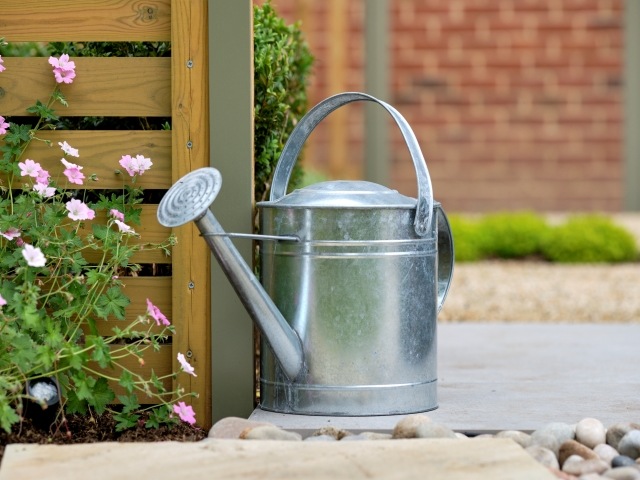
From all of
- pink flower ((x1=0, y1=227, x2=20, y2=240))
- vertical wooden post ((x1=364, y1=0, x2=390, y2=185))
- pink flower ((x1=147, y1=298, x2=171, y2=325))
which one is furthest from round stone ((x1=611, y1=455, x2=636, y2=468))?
vertical wooden post ((x1=364, y1=0, x2=390, y2=185))

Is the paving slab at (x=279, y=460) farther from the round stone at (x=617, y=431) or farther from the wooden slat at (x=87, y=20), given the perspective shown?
the wooden slat at (x=87, y=20)

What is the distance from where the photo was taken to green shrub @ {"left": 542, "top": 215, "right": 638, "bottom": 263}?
721cm

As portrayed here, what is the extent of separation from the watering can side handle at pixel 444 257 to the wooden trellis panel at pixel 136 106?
0.69 meters

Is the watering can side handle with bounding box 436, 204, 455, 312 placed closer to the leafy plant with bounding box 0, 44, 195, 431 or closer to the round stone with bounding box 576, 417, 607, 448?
the round stone with bounding box 576, 417, 607, 448

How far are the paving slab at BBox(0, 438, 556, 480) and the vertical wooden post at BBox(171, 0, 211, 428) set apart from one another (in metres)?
0.55

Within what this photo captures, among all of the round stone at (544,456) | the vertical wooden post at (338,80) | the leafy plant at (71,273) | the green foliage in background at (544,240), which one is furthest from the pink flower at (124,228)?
the vertical wooden post at (338,80)

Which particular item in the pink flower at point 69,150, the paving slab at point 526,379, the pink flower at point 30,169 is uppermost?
the pink flower at point 69,150

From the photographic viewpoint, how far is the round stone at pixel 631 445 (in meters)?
2.30

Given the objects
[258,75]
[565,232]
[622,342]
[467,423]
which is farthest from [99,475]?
[565,232]

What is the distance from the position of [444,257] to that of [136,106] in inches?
37.2

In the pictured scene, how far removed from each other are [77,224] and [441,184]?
599 cm

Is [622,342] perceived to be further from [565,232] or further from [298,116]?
[565,232]

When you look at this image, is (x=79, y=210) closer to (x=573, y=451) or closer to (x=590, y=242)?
(x=573, y=451)

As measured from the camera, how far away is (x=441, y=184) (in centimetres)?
833
